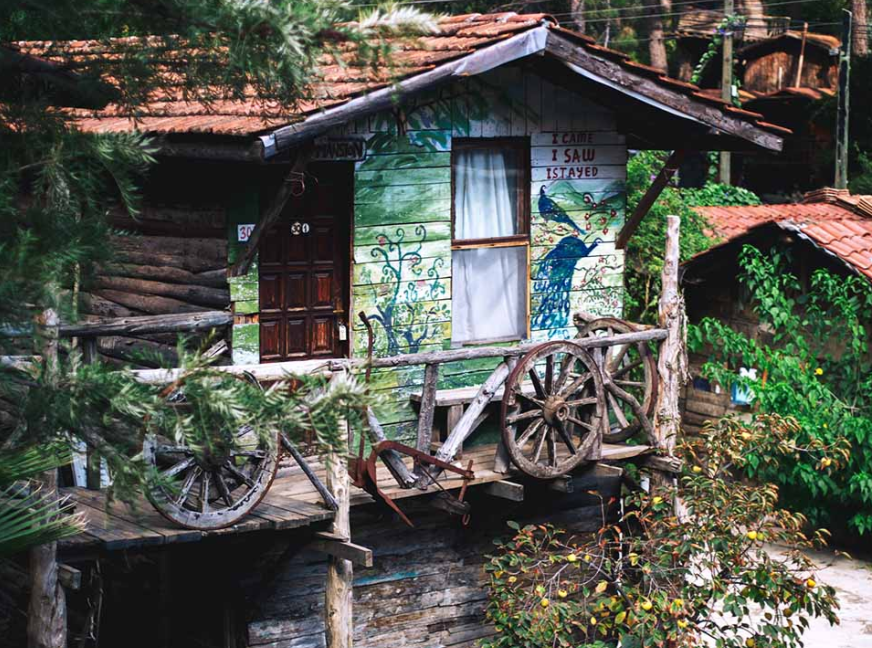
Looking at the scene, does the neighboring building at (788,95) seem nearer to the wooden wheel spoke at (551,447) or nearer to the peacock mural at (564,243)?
the peacock mural at (564,243)

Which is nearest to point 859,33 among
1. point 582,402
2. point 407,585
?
point 582,402

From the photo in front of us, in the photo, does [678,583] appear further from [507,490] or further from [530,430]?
[530,430]

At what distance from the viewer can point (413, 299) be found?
35.8ft

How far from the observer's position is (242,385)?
202 inches

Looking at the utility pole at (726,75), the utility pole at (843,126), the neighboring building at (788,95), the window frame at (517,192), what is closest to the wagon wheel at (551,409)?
the window frame at (517,192)

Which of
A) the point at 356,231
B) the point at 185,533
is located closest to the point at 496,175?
the point at 356,231

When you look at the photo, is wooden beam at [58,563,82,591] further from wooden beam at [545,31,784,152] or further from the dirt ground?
the dirt ground

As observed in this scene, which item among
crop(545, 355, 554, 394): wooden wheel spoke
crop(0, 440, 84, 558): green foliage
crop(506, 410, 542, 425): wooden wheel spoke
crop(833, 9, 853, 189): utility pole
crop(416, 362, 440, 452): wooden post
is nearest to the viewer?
crop(0, 440, 84, 558): green foliage

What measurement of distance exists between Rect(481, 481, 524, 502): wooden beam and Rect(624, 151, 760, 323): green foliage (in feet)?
18.5

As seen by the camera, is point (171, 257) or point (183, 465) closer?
point (183, 465)

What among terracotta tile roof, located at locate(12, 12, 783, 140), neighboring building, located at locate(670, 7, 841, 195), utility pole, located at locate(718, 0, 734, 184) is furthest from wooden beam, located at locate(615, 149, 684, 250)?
neighboring building, located at locate(670, 7, 841, 195)

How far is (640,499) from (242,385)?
19.8ft

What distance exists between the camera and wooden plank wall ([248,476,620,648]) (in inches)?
396

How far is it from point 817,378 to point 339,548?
27.8 ft
